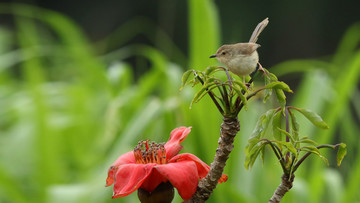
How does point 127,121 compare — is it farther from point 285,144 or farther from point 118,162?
point 285,144

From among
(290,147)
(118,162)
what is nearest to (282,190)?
(290,147)

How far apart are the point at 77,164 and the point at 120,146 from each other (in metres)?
0.58

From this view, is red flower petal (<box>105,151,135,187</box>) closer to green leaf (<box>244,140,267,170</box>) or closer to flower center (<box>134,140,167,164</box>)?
flower center (<box>134,140,167,164</box>)

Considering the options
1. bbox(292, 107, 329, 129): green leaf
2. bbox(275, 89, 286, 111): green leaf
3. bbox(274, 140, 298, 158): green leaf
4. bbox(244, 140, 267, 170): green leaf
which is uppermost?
bbox(275, 89, 286, 111): green leaf

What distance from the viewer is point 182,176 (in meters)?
0.47

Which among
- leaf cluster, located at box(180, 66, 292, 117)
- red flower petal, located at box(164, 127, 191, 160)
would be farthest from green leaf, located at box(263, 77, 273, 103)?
red flower petal, located at box(164, 127, 191, 160)

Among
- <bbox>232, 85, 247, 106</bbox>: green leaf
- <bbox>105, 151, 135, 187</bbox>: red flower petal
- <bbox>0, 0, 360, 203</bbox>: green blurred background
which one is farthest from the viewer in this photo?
<bbox>0, 0, 360, 203</bbox>: green blurred background

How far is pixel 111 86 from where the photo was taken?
2301 mm

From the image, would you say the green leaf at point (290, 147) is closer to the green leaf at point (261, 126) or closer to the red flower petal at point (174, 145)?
the green leaf at point (261, 126)

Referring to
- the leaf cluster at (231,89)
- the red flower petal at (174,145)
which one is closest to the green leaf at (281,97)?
the leaf cluster at (231,89)

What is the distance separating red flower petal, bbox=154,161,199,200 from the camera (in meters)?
0.47

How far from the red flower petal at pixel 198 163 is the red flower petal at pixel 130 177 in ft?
0.12

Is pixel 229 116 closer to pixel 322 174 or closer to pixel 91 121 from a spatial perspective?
pixel 322 174

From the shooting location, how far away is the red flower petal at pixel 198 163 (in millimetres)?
506
